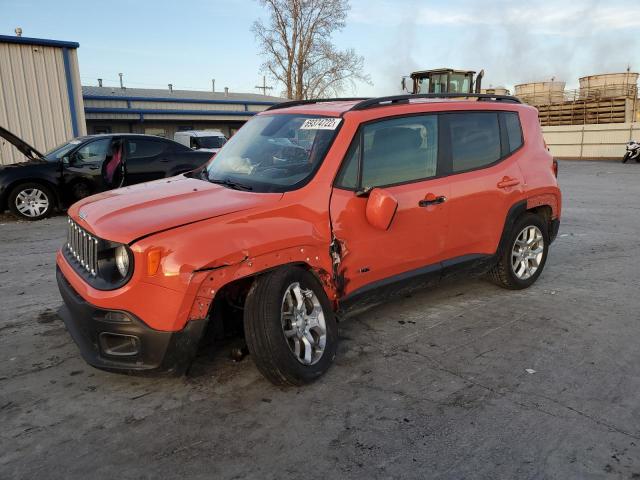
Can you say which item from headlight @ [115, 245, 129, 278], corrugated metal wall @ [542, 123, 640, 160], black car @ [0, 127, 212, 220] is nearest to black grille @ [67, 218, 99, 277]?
headlight @ [115, 245, 129, 278]

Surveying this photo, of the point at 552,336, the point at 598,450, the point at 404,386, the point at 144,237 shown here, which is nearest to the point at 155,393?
the point at 144,237

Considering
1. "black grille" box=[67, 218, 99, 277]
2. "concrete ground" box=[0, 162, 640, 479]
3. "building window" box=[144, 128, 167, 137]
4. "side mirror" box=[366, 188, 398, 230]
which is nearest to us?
"concrete ground" box=[0, 162, 640, 479]

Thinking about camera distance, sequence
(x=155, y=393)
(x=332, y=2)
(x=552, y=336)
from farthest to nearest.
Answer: (x=332, y=2)
(x=552, y=336)
(x=155, y=393)

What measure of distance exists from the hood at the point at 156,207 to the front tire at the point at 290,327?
1.65ft

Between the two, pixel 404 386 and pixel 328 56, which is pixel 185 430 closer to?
pixel 404 386

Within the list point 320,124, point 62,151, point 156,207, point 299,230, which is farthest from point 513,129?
point 62,151

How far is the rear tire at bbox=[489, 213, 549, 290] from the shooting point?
15.9ft

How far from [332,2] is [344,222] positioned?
4621 cm

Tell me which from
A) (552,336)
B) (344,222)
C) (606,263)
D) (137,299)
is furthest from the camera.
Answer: (606,263)

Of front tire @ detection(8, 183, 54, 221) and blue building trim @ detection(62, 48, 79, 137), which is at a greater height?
blue building trim @ detection(62, 48, 79, 137)

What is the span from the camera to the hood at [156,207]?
114 inches

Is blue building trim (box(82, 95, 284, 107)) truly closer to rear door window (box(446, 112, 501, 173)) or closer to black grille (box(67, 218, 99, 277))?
black grille (box(67, 218, 99, 277))

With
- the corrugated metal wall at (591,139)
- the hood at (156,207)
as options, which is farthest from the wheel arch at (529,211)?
the corrugated metal wall at (591,139)

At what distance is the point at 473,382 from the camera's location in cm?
327
